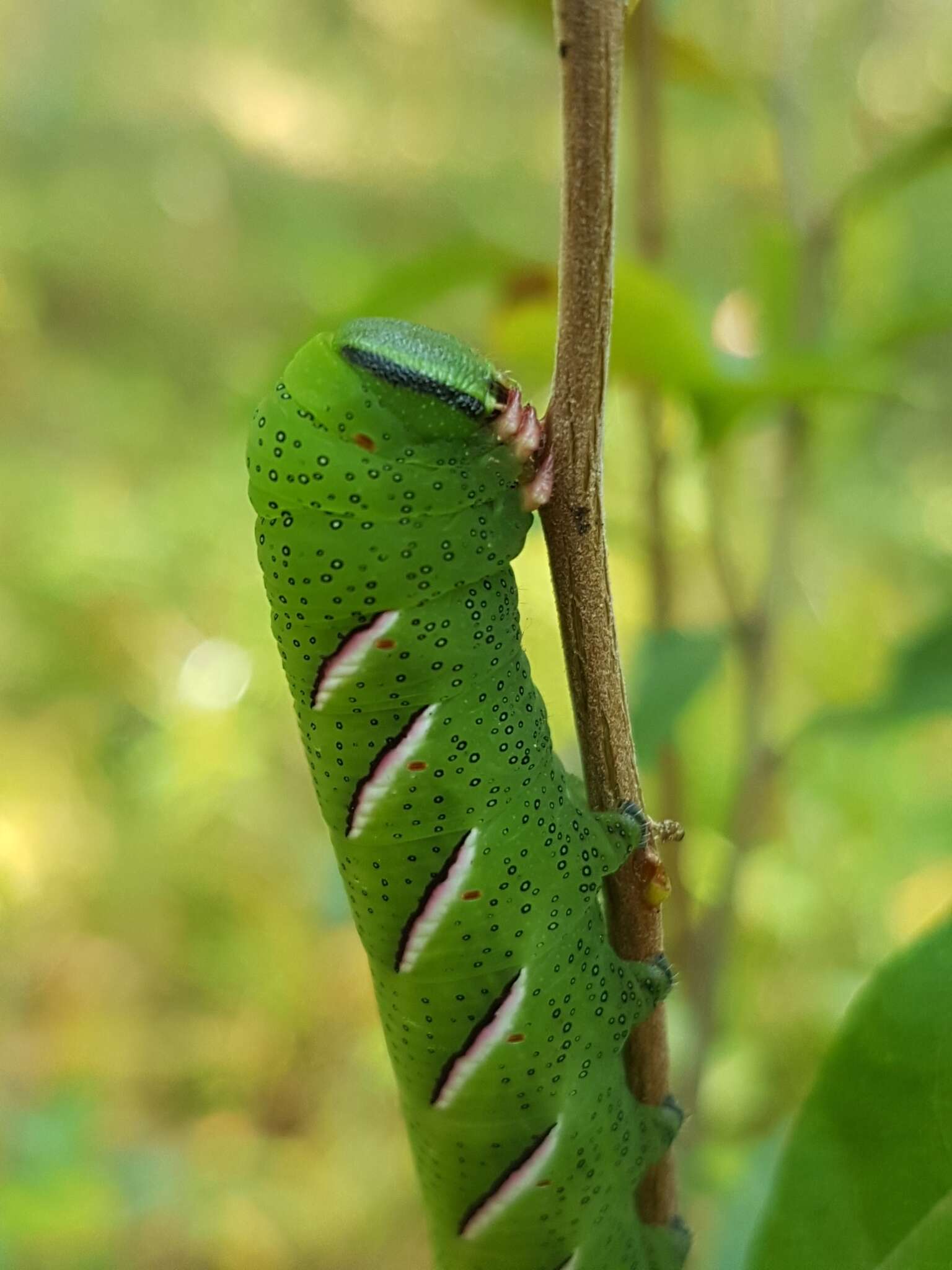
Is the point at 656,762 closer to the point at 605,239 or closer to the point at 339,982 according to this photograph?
the point at 605,239

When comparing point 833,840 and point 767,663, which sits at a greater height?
point 833,840

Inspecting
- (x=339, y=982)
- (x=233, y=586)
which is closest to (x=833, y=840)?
(x=339, y=982)

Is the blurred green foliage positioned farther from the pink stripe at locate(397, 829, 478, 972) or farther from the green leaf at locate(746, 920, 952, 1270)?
the green leaf at locate(746, 920, 952, 1270)

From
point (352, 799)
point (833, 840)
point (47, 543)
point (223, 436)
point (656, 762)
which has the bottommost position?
point (352, 799)

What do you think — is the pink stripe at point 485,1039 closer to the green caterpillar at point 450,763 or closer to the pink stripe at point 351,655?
the green caterpillar at point 450,763

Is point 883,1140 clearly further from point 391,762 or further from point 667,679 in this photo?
point 667,679

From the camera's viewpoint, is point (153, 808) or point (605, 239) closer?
point (605, 239)
